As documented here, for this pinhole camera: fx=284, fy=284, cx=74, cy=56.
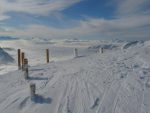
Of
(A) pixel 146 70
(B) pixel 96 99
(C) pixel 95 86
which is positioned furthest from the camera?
(A) pixel 146 70

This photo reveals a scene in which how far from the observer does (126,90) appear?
1180cm

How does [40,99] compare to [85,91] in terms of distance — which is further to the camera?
[85,91]

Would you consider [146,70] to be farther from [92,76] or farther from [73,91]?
[73,91]

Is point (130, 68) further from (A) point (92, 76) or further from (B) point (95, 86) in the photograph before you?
(B) point (95, 86)

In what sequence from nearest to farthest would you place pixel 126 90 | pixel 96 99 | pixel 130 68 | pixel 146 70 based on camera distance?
pixel 96 99 < pixel 126 90 < pixel 146 70 < pixel 130 68

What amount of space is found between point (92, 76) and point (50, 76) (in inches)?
102

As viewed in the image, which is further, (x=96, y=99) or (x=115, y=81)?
(x=115, y=81)

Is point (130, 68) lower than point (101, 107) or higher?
higher

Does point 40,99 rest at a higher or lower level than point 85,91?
lower

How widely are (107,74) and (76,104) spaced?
4.38 metres

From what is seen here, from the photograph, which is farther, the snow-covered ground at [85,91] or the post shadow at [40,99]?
the post shadow at [40,99]

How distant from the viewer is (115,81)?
→ 43.2 ft

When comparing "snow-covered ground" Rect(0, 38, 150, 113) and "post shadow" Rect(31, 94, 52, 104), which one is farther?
"post shadow" Rect(31, 94, 52, 104)

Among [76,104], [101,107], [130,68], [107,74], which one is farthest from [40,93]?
[130,68]
